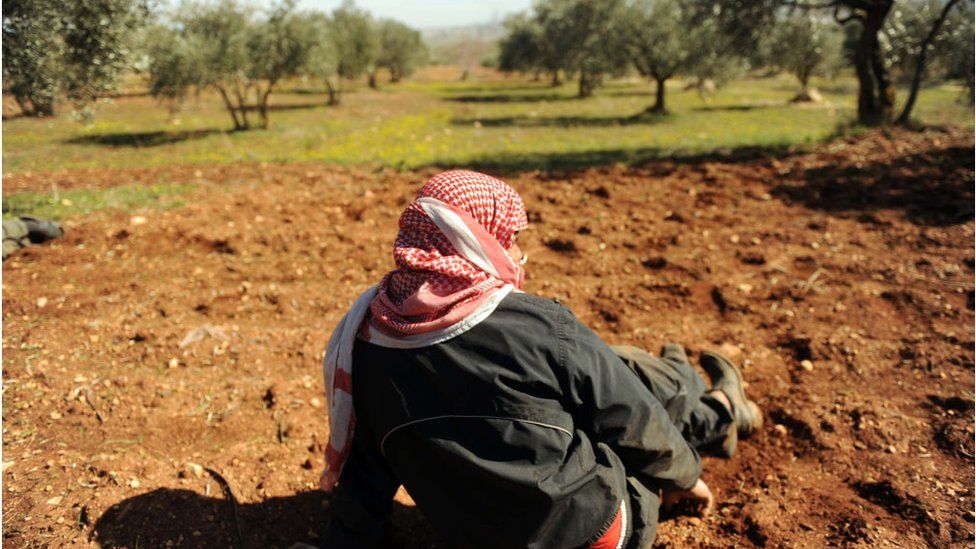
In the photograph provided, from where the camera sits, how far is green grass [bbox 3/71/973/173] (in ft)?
37.7

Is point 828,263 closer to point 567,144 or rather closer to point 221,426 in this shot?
point 221,426

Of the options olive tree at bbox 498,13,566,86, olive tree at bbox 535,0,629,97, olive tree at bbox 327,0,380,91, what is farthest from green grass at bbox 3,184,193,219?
olive tree at bbox 498,13,566,86

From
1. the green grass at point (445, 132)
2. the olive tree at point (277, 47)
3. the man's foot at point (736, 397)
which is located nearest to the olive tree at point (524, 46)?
the green grass at point (445, 132)

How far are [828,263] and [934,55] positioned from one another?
11.5m

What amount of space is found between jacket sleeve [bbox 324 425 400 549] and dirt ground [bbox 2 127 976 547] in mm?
472

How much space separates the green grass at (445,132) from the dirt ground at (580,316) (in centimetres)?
392

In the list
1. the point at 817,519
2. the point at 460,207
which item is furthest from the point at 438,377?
the point at 817,519

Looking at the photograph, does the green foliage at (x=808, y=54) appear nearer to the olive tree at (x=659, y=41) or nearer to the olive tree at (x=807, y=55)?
the olive tree at (x=807, y=55)

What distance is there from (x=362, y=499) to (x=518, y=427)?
0.89 metres

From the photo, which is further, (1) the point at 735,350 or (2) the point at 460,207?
(1) the point at 735,350

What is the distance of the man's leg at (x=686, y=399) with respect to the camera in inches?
101

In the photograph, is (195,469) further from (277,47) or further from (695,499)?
(277,47)

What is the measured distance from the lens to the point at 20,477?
2830 millimetres

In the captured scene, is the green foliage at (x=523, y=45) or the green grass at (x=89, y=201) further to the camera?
the green foliage at (x=523, y=45)
